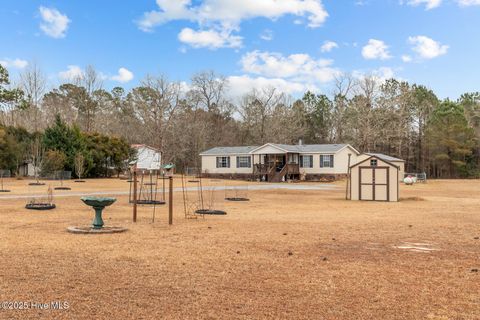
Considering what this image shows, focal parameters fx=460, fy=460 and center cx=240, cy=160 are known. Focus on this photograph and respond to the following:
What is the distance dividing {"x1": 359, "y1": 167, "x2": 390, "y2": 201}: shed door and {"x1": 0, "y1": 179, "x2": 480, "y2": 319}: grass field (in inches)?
343

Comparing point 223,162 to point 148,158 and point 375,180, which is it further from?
point 375,180

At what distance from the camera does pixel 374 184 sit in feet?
71.8

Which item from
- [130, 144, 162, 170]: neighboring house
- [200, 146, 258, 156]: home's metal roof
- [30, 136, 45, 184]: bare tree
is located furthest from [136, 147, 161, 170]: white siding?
[30, 136, 45, 184]: bare tree

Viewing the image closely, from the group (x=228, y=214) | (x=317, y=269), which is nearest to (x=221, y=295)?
(x=317, y=269)

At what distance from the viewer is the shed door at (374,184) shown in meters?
21.7

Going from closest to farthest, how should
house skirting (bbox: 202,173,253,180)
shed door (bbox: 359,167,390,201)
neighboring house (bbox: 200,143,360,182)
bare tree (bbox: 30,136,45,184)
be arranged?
1. shed door (bbox: 359,167,390,201)
2. bare tree (bbox: 30,136,45,184)
3. neighboring house (bbox: 200,143,360,182)
4. house skirting (bbox: 202,173,253,180)

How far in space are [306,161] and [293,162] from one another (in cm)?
144

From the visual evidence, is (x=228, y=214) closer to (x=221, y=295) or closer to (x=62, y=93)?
(x=221, y=295)

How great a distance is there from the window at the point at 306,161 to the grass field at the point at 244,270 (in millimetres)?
31885

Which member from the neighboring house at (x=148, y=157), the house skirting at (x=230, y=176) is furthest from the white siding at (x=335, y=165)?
the neighboring house at (x=148, y=157)

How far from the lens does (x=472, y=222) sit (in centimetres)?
1350

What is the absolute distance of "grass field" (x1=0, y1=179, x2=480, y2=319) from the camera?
5.25 metres

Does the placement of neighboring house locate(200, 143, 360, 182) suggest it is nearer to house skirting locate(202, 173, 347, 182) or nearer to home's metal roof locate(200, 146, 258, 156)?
house skirting locate(202, 173, 347, 182)

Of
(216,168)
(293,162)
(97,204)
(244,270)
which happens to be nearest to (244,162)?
(216,168)
